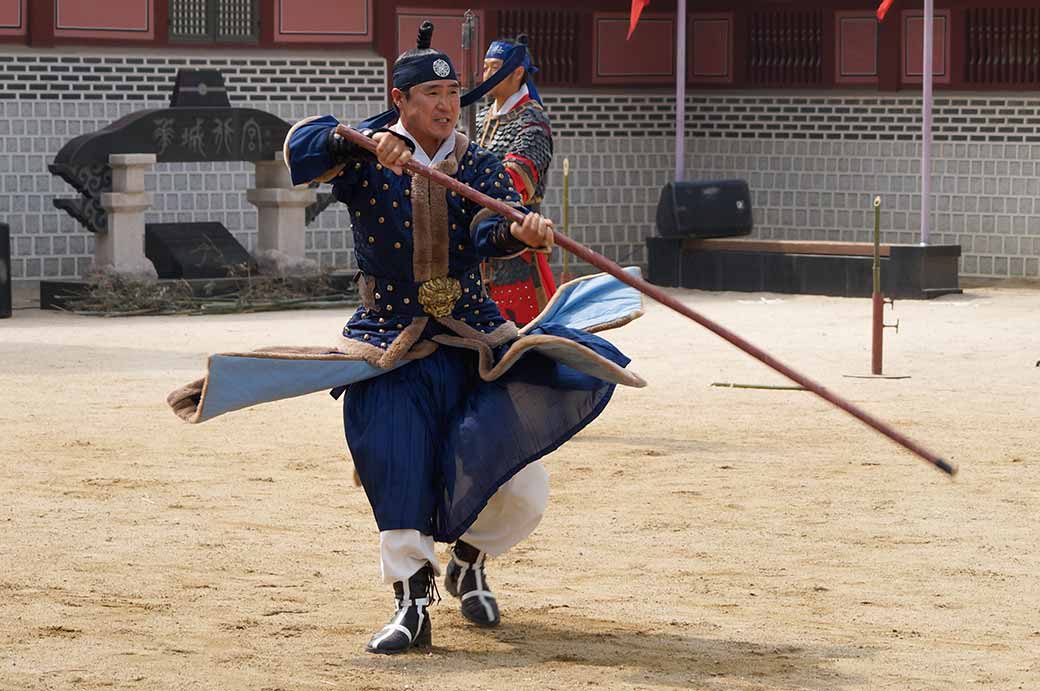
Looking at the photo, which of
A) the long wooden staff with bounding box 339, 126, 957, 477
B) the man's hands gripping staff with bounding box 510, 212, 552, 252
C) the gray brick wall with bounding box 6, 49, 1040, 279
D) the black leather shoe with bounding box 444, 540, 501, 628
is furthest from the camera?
the gray brick wall with bounding box 6, 49, 1040, 279

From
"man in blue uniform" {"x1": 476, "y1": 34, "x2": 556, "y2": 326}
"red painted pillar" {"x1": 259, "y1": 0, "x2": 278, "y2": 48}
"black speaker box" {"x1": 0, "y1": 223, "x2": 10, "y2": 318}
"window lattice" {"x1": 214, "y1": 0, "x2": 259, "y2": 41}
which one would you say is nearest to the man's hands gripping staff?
"man in blue uniform" {"x1": 476, "y1": 34, "x2": 556, "y2": 326}

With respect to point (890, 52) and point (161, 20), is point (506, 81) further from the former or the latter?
point (890, 52)

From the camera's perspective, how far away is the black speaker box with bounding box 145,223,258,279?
1580 cm

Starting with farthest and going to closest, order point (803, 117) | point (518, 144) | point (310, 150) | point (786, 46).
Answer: point (786, 46) < point (803, 117) < point (518, 144) < point (310, 150)

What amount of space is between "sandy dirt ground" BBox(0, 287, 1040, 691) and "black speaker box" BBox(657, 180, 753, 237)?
5.96m

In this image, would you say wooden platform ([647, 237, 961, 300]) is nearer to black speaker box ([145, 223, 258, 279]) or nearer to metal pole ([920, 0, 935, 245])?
metal pole ([920, 0, 935, 245])

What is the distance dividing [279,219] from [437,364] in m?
11.0

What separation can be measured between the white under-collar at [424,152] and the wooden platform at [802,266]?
11073 mm

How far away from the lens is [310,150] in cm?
540

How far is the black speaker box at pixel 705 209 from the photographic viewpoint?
56.7 ft

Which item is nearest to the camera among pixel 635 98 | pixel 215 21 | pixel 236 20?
pixel 215 21

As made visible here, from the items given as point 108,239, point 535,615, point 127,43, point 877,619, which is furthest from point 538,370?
point 127,43

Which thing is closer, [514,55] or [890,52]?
[514,55]

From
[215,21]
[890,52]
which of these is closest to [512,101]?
[215,21]
